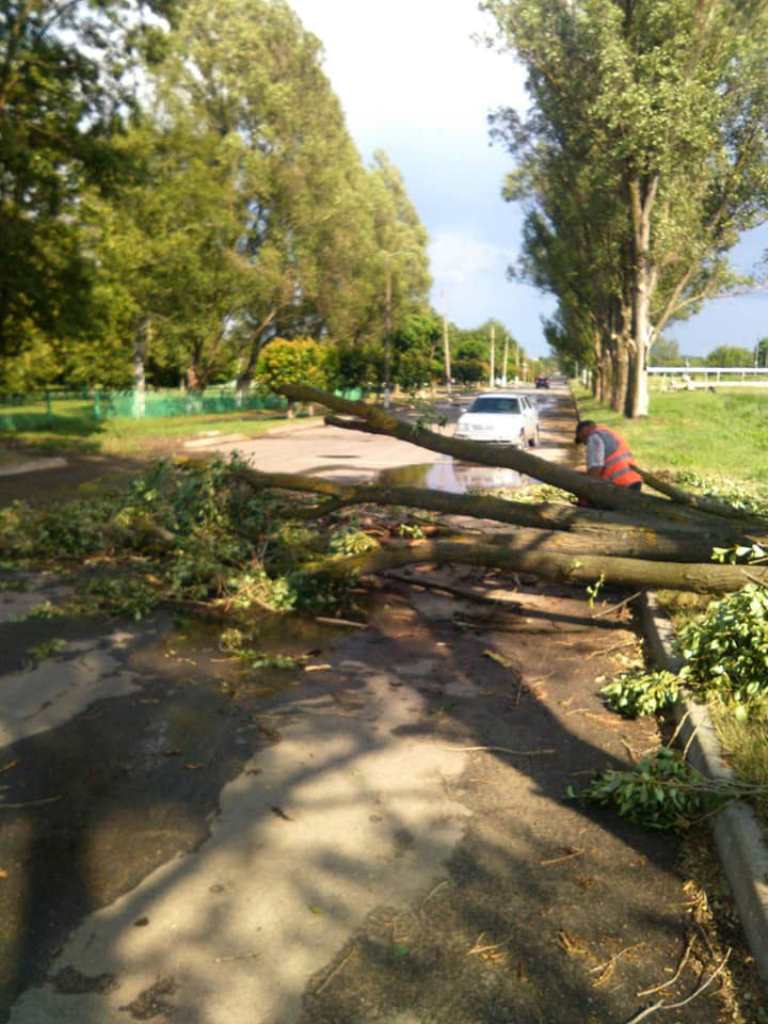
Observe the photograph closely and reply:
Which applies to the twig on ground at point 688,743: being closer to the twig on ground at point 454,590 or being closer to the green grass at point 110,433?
the twig on ground at point 454,590

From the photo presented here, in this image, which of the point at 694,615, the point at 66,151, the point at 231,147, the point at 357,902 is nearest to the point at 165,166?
the point at 231,147

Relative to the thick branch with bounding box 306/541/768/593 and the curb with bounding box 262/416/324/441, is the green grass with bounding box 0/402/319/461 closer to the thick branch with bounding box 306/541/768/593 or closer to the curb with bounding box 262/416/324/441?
the curb with bounding box 262/416/324/441

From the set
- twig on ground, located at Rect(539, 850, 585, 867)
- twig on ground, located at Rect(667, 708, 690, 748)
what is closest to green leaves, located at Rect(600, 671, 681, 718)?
twig on ground, located at Rect(667, 708, 690, 748)

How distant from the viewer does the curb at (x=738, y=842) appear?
2.66 m

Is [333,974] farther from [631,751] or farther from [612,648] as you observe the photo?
[612,648]

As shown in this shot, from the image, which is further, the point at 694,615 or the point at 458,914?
the point at 694,615

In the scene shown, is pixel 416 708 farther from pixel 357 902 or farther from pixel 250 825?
pixel 357 902

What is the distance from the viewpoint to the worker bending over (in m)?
8.37

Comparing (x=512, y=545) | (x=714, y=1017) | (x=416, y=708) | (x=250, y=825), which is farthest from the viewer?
(x=512, y=545)

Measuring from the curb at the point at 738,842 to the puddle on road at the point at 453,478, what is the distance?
1008 centimetres

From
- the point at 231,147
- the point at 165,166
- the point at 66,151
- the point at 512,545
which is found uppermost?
the point at 231,147

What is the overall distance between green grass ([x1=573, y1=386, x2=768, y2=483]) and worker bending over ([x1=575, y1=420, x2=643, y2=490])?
5.93 metres

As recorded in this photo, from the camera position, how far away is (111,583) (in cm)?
752

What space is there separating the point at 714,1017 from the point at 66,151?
19754 mm
